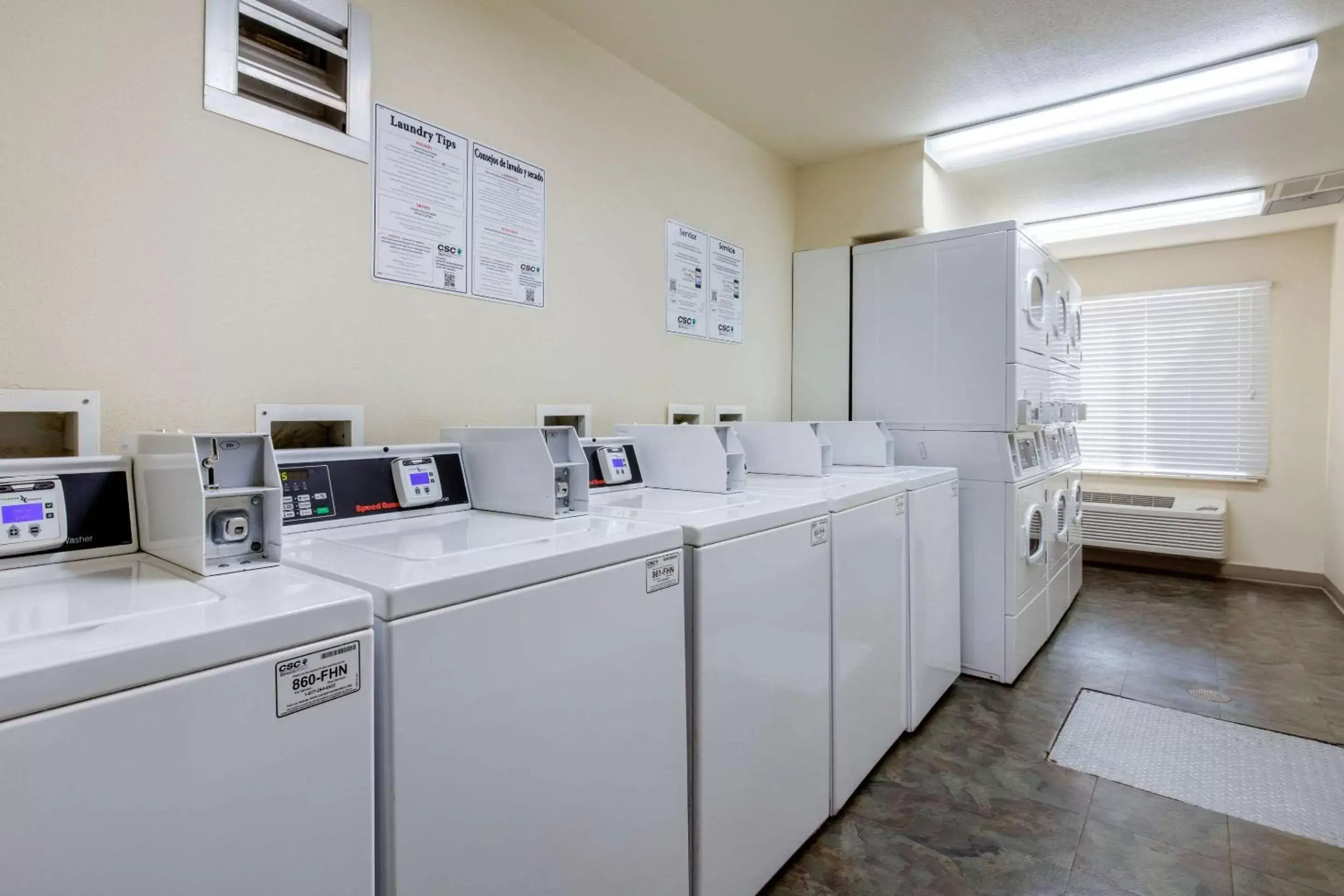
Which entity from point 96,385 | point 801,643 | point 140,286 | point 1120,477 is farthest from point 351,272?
point 1120,477

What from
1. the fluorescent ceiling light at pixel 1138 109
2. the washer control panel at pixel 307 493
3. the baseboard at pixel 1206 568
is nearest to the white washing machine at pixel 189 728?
the washer control panel at pixel 307 493

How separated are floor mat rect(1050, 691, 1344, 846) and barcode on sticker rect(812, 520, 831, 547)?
52.1 inches

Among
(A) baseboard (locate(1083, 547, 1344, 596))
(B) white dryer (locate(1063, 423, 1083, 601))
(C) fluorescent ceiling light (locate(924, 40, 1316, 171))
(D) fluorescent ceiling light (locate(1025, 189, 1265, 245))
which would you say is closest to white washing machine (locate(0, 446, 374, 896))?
(C) fluorescent ceiling light (locate(924, 40, 1316, 171))

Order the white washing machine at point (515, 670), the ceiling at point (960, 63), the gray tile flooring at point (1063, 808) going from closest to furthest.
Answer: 1. the white washing machine at point (515, 670)
2. the gray tile flooring at point (1063, 808)
3. the ceiling at point (960, 63)

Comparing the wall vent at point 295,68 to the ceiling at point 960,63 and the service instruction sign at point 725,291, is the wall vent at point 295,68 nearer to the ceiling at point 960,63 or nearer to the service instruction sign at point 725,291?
the ceiling at point 960,63

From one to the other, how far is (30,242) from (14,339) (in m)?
0.19

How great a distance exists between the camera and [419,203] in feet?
6.08

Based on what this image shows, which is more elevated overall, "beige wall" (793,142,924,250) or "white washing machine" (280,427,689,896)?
"beige wall" (793,142,924,250)

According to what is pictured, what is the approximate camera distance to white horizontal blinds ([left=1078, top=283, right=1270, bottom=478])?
487 cm

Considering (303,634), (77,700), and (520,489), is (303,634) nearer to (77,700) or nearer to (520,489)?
(77,700)

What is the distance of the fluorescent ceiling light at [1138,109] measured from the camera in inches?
99.1

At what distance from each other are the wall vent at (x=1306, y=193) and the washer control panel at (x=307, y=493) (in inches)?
194

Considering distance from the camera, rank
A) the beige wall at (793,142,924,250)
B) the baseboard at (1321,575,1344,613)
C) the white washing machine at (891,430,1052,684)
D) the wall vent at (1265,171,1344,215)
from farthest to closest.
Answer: the baseboard at (1321,575,1344,613), the wall vent at (1265,171,1344,215), the beige wall at (793,142,924,250), the white washing machine at (891,430,1052,684)

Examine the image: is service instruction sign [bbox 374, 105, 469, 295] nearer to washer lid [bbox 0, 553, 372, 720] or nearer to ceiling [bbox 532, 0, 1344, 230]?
ceiling [bbox 532, 0, 1344, 230]
